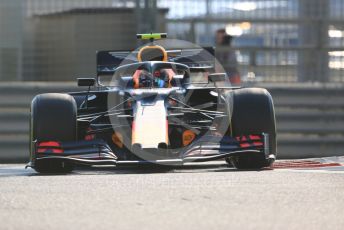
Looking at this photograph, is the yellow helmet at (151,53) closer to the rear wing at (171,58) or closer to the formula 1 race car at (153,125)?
the rear wing at (171,58)

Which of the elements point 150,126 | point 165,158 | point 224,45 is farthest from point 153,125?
point 224,45

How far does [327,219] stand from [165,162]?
3083 millimetres

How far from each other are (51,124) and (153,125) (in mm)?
1017

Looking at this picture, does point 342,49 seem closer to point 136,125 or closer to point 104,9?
point 104,9

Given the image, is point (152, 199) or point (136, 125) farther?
point (136, 125)

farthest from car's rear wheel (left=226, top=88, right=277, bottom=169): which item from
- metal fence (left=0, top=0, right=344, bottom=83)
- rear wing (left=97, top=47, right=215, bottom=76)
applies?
metal fence (left=0, top=0, right=344, bottom=83)

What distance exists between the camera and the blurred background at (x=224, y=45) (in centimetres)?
1195

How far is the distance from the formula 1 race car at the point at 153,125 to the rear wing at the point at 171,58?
2.09 ft

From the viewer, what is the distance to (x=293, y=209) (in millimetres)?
5969

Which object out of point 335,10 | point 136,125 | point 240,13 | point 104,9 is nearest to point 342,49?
point 335,10

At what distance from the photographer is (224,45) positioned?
12.4 meters

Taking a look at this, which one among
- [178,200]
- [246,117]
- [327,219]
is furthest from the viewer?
[246,117]

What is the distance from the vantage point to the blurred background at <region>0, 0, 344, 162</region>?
11953 mm

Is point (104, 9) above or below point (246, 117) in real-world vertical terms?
above
